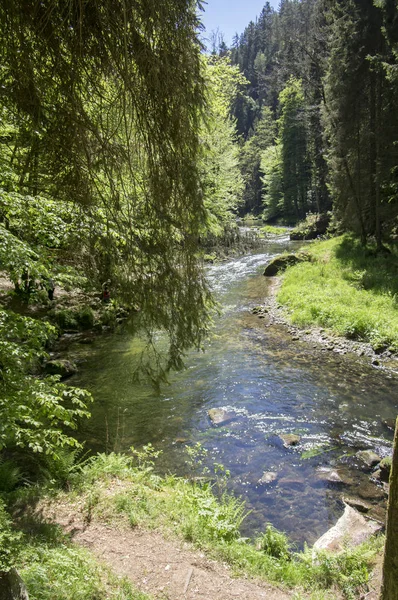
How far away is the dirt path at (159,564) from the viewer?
4.23 meters

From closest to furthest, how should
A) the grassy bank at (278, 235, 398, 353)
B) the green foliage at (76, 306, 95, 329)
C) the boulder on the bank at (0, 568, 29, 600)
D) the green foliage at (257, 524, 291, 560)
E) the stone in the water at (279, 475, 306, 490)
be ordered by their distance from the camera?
the boulder on the bank at (0, 568, 29, 600)
the green foliage at (257, 524, 291, 560)
the stone in the water at (279, 475, 306, 490)
the grassy bank at (278, 235, 398, 353)
the green foliage at (76, 306, 95, 329)

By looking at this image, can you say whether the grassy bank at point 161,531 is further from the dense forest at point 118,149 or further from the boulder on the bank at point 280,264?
the boulder on the bank at point 280,264

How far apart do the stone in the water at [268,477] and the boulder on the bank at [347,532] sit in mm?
1284

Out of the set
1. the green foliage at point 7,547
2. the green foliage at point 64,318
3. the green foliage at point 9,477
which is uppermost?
the green foliage at point 64,318

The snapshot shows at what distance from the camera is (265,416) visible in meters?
8.88

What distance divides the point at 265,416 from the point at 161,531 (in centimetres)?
415

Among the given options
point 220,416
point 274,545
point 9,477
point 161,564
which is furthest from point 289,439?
point 9,477

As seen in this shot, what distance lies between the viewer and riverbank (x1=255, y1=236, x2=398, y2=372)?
12.1 metres

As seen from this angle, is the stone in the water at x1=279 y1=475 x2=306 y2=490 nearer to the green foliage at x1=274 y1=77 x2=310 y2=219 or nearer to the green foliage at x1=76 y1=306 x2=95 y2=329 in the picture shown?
the green foliage at x1=76 y1=306 x2=95 y2=329

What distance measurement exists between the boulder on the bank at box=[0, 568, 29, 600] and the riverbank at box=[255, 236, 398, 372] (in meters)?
9.91

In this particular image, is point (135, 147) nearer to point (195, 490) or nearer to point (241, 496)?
point (195, 490)

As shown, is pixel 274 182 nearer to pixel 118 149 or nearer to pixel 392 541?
pixel 118 149

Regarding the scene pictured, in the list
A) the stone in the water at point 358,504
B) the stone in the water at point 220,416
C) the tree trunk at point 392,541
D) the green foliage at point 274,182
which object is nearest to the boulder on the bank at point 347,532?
the stone in the water at point 358,504

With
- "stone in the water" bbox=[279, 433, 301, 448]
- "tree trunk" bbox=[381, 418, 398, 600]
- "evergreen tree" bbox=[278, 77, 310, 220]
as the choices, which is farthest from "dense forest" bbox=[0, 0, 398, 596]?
"evergreen tree" bbox=[278, 77, 310, 220]
